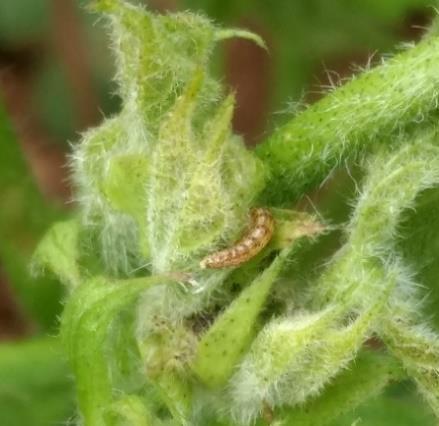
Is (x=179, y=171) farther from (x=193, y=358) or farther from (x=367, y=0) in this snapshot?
(x=367, y=0)

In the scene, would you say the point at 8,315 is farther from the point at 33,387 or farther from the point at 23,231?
the point at 33,387

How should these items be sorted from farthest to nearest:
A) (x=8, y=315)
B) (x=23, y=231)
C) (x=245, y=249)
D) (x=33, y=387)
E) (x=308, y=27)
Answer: (x=8, y=315) → (x=308, y=27) → (x=23, y=231) → (x=33, y=387) → (x=245, y=249)

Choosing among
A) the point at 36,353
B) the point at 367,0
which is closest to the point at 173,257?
the point at 36,353

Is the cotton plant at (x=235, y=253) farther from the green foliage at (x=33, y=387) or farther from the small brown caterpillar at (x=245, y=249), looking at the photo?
the green foliage at (x=33, y=387)

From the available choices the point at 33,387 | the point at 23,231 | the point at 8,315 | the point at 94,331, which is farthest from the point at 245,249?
the point at 8,315

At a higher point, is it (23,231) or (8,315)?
(23,231)

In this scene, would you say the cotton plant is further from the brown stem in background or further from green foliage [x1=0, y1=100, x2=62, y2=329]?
the brown stem in background

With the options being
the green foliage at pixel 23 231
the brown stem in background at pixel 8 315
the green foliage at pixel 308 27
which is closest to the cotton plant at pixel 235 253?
the green foliage at pixel 23 231
